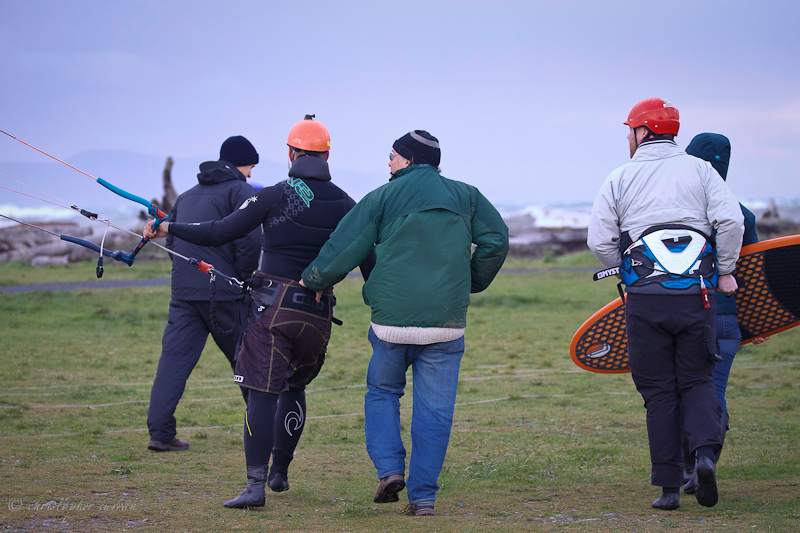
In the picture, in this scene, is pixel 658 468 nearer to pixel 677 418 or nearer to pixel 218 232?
pixel 677 418

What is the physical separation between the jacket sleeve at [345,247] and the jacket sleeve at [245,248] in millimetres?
1589

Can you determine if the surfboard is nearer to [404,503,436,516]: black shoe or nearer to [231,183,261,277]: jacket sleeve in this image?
[404,503,436,516]: black shoe

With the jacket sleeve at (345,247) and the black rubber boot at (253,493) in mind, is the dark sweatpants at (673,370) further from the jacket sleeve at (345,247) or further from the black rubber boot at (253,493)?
the black rubber boot at (253,493)

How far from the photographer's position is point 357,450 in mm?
5492

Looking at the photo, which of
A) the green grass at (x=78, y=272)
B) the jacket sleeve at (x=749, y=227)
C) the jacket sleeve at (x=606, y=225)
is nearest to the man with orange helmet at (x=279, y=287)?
the jacket sleeve at (x=606, y=225)

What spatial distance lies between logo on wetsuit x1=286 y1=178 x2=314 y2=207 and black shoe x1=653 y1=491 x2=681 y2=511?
228 centimetres

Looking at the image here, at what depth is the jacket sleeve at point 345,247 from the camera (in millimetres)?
3844

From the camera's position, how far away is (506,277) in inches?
938

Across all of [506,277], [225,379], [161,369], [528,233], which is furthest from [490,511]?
[528,233]

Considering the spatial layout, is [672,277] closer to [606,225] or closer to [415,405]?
[606,225]

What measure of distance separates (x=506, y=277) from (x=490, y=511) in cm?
2023

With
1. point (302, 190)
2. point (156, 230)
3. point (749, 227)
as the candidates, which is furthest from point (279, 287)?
point (749, 227)

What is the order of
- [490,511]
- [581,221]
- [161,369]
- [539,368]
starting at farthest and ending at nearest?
[581,221], [539,368], [161,369], [490,511]

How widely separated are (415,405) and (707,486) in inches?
55.0
